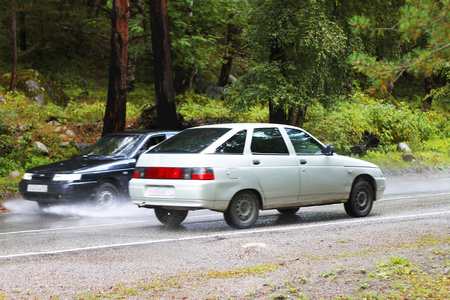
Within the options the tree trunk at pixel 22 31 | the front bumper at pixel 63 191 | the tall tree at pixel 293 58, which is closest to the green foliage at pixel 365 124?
the tall tree at pixel 293 58

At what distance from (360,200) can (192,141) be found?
3665mm

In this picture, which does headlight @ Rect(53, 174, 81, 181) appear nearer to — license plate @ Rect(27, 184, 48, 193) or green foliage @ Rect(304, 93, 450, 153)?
license plate @ Rect(27, 184, 48, 193)

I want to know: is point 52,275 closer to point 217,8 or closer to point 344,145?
point 344,145

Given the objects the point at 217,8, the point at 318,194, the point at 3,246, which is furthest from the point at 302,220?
the point at 217,8

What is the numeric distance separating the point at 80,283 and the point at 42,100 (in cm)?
1844

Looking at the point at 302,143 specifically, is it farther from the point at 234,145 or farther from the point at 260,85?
the point at 260,85

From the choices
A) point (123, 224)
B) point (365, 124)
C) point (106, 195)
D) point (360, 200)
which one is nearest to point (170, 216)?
point (123, 224)

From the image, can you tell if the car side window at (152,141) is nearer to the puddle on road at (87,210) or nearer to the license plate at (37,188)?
the puddle on road at (87,210)

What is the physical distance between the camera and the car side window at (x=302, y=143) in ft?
32.6

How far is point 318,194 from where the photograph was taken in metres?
9.93

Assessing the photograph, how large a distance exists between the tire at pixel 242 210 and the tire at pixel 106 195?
349 cm

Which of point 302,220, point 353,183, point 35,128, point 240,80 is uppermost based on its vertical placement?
point 240,80

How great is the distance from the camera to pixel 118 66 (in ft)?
58.4

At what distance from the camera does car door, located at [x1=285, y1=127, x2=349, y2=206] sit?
9758 mm
